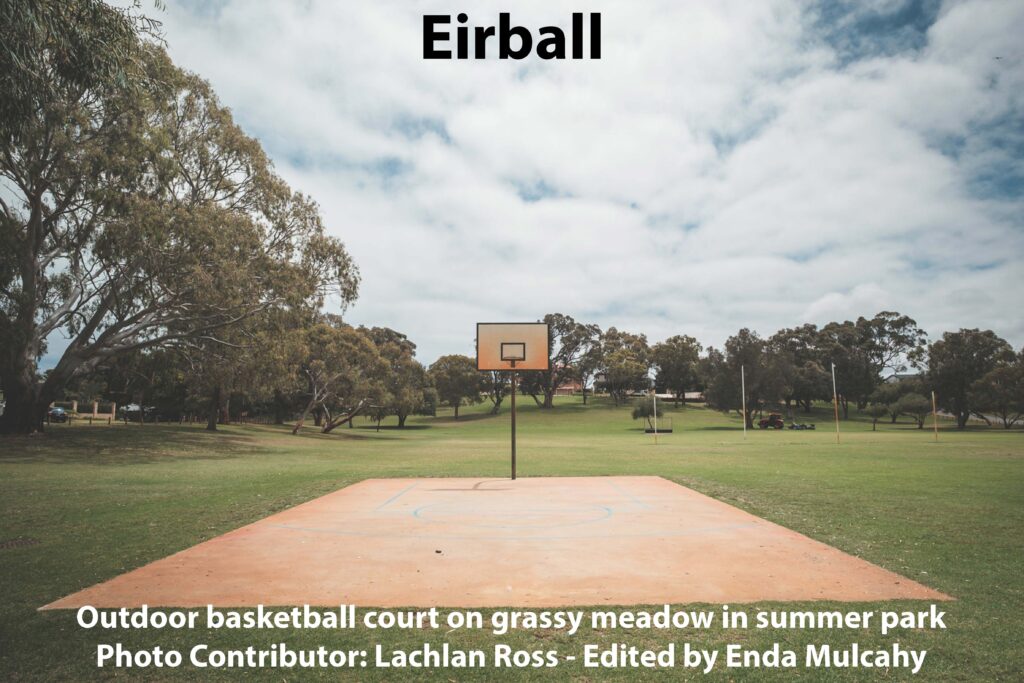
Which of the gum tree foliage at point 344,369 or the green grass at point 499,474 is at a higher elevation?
the gum tree foliage at point 344,369

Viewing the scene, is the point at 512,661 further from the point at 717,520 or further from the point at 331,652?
the point at 717,520

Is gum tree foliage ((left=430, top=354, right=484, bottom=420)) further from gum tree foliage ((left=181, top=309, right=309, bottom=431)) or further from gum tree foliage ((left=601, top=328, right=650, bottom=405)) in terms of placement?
gum tree foliage ((left=181, top=309, right=309, bottom=431))

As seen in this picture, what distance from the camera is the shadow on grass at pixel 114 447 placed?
821 inches

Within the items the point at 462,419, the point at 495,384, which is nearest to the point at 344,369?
the point at 462,419

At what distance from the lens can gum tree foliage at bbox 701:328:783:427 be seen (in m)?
64.6

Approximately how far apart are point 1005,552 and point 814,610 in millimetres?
3827

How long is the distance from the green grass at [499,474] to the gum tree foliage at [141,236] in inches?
180

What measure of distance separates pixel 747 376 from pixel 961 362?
2382cm

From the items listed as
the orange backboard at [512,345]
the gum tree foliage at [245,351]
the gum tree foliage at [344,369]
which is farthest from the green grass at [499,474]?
the gum tree foliage at [344,369]

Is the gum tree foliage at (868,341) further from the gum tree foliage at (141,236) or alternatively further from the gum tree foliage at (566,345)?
the gum tree foliage at (141,236)

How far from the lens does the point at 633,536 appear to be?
332 inches

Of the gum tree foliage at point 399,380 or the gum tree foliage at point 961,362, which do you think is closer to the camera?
the gum tree foliage at point 399,380

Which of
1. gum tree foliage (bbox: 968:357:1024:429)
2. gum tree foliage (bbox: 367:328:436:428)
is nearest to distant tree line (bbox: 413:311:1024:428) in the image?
gum tree foliage (bbox: 968:357:1024:429)

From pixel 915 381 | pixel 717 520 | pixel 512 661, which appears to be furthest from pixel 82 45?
pixel 915 381
